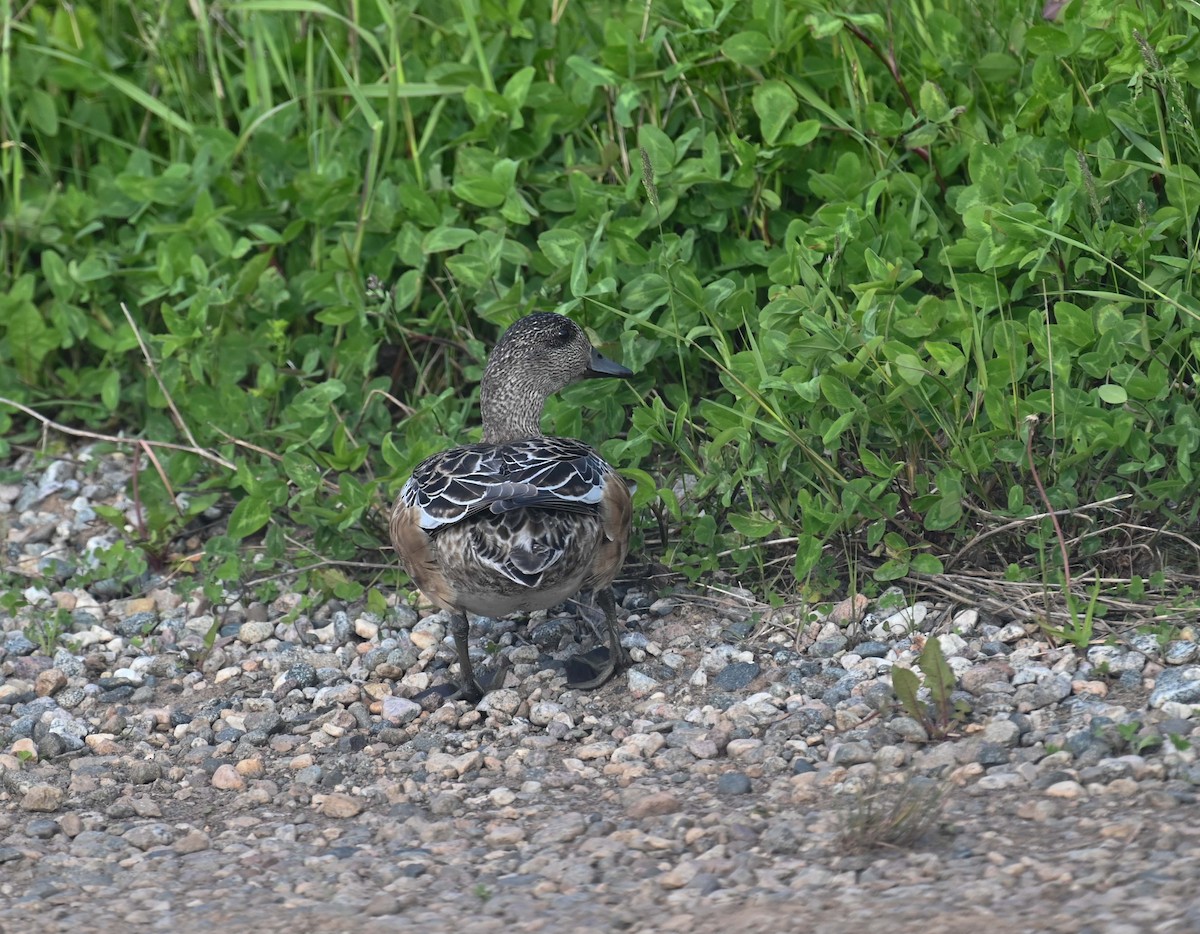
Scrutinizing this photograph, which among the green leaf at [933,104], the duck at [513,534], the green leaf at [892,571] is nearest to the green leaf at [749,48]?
the green leaf at [933,104]

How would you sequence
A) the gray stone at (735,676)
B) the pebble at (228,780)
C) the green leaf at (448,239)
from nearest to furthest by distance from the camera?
the pebble at (228,780)
the gray stone at (735,676)
the green leaf at (448,239)

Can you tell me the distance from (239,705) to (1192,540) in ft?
9.96

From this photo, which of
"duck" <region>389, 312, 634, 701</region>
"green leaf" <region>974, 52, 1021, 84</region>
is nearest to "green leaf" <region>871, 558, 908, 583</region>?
"duck" <region>389, 312, 634, 701</region>

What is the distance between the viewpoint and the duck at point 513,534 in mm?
4559

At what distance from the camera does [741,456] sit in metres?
5.01

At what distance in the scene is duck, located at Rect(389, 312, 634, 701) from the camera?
15.0 feet

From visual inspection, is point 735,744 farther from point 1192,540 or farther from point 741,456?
point 1192,540

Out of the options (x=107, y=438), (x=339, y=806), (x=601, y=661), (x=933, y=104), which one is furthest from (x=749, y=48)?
(x=339, y=806)

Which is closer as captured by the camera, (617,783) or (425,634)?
(617,783)

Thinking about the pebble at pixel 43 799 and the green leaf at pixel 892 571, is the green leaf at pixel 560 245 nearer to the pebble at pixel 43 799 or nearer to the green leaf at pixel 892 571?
the green leaf at pixel 892 571

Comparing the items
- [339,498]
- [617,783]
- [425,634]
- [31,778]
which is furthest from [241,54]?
[617,783]

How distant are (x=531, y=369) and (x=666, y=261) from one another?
1.98ft

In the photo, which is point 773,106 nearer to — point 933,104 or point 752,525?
point 933,104

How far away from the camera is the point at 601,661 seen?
4977mm
